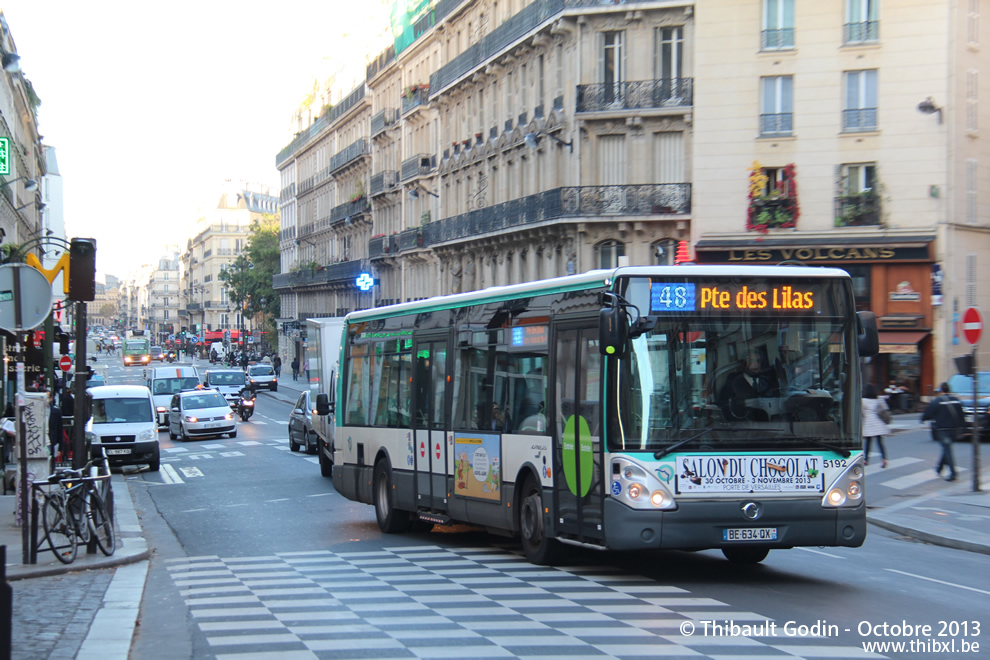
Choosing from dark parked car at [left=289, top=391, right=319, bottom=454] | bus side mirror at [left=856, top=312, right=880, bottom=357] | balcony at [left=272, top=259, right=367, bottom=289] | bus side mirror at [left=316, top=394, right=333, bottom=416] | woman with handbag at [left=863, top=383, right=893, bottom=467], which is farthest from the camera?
balcony at [left=272, top=259, right=367, bottom=289]

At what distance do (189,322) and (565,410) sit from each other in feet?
610

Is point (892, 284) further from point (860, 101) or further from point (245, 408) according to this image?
point (245, 408)

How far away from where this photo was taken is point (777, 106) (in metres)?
40.3

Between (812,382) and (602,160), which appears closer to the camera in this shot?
(812,382)

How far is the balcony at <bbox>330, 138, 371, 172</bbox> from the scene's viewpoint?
7756cm

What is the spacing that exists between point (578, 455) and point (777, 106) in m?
30.6

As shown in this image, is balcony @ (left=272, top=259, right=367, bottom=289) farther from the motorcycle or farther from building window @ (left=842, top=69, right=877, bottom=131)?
building window @ (left=842, top=69, right=877, bottom=131)

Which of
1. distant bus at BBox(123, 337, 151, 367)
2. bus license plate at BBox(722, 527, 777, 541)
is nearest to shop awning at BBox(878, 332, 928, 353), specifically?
bus license plate at BBox(722, 527, 777, 541)

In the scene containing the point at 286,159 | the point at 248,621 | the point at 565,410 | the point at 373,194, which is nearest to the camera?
the point at 248,621

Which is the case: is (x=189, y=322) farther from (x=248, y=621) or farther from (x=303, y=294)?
(x=248, y=621)

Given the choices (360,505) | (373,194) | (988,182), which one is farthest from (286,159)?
(360,505)

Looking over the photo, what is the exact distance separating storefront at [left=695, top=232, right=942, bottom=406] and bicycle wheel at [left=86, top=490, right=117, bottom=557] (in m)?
28.2

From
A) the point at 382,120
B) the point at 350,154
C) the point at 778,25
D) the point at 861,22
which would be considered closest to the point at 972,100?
the point at 861,22

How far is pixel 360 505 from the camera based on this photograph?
21.8m
